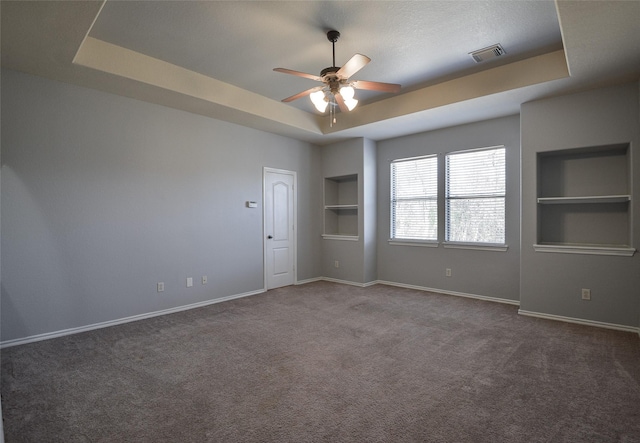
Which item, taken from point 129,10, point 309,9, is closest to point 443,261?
point 309,9


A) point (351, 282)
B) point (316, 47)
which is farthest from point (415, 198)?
point (316, 47)

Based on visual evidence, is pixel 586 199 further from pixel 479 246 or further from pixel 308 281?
pixel 308 281

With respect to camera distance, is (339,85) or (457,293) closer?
(339,85)

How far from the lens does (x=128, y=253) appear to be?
13.6 feet

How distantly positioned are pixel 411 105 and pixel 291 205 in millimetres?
2783

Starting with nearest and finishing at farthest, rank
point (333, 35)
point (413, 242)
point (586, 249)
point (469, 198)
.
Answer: point (333, 35) → point (586, 249) → point (469, 198) → point (413, 242)

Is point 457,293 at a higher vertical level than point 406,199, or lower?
lower

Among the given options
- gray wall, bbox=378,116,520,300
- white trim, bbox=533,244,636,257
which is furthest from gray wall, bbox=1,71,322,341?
white trim, bbox=533,244,636,257

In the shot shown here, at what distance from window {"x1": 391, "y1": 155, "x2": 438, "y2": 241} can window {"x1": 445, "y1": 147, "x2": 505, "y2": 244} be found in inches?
9.9

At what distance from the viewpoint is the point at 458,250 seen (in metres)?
5.41

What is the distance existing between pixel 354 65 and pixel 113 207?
3.28 meters

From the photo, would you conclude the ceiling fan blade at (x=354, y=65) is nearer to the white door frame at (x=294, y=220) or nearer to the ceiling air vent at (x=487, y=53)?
the ceiling air vent at (x=487, y=53)

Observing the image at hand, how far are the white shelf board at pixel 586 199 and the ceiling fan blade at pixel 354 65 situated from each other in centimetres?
302

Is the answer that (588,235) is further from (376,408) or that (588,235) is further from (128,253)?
(128,253)
